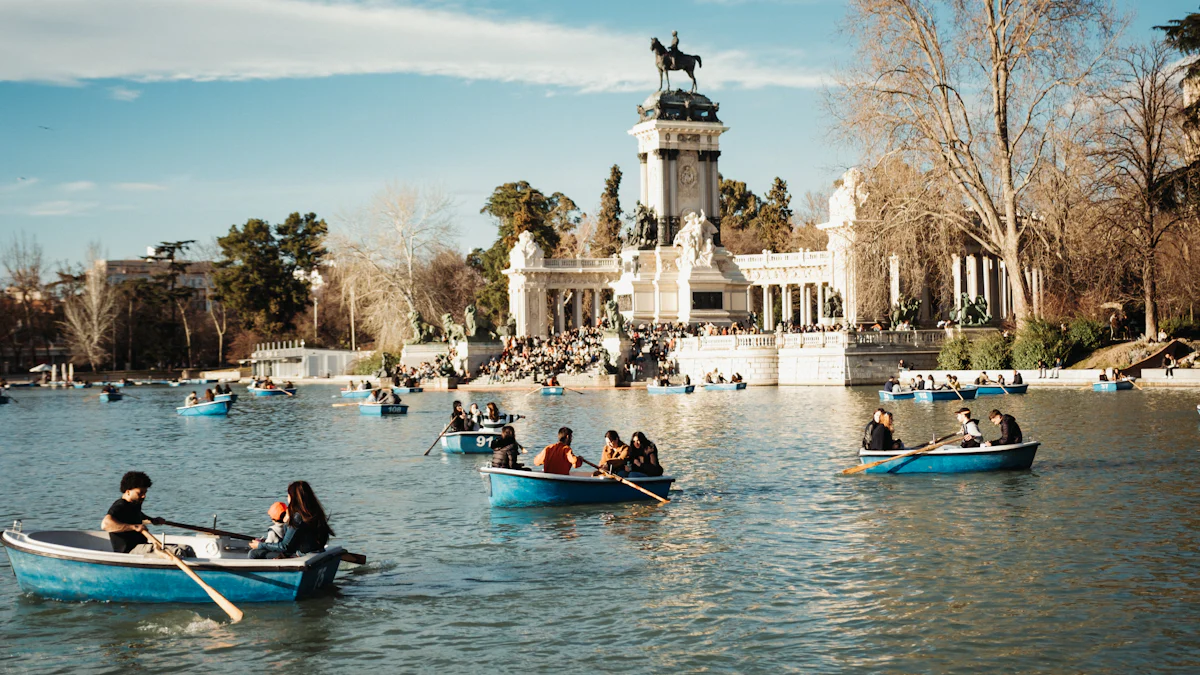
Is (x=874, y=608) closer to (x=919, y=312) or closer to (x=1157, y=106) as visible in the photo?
(x=1157, y=106)

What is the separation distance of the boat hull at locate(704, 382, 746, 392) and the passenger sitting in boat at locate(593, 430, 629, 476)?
3916 cm

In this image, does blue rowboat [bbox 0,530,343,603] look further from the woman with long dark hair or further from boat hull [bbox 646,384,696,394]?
boat hull [bbox 646,384,696,394]

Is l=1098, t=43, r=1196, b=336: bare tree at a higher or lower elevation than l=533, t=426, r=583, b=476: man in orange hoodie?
higher

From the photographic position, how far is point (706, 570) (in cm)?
1777

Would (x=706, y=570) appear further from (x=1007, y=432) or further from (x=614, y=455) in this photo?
(x=1007, y=432)

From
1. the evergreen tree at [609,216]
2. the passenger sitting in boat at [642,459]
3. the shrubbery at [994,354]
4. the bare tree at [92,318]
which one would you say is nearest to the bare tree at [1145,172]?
the shrubbery at [994,354]

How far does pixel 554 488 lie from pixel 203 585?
8140 millimetres

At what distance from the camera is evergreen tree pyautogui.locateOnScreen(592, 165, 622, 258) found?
383 feet

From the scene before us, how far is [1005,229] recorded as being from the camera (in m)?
58.5

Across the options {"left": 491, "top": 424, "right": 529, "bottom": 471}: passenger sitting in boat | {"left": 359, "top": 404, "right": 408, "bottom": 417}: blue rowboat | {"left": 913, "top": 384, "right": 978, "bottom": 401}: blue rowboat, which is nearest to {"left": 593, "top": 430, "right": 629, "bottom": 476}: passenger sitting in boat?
{"left": 491, "top": 424, "right": 529, "bottom": 471}: passenger sitting in boat

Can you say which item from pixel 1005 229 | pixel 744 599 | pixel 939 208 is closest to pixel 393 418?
pixel 939 208

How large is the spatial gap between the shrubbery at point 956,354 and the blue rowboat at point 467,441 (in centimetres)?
3119

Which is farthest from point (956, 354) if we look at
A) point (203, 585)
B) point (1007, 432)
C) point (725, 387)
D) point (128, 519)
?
point (203, 585)

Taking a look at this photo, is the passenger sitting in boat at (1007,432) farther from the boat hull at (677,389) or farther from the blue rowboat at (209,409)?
the blue rowboat at (209,409)
